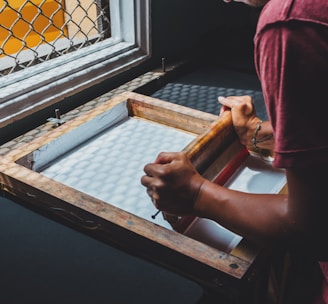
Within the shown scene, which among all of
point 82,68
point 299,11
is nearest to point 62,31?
point 82,68

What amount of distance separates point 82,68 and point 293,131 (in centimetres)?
97

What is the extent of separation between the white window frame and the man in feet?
2.25

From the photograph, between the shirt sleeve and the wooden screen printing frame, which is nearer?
the shirt sleeve

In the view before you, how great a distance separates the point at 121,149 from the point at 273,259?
464 mm

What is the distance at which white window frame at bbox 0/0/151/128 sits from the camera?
1.25m

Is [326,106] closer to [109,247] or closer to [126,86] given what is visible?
[109,247]

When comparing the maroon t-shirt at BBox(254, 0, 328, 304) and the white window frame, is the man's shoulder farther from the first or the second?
the white window frame

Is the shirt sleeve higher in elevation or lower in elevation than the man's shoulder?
lower

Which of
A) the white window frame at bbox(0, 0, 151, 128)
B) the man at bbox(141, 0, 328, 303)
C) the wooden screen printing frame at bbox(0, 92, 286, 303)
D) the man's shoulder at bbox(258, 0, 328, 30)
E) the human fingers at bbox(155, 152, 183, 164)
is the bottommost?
the wooden screen printing frame at bbox(0, 92, 286, 303)

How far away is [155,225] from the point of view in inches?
33.3

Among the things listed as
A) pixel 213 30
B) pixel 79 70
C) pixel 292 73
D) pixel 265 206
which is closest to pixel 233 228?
pixel 265 206

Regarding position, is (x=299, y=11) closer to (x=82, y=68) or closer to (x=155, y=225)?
(x=155, y=225)

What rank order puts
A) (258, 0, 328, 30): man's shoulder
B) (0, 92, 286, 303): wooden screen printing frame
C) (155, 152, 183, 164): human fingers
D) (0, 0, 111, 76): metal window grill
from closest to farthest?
(258, 0, 328, 30): man's shoulder → (0, 92, 286, 303): wooden screen printing frame → (155, 152, 183, 164): human fingers → (0, 0, 111, 76): metal window grill

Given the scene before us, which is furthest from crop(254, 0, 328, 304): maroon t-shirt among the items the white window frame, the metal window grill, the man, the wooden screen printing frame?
the metal window grill
